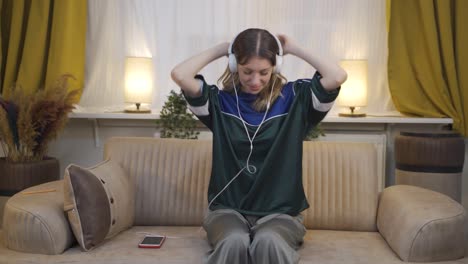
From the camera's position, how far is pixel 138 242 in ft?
6.61

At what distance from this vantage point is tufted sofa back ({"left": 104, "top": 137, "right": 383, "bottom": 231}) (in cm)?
225

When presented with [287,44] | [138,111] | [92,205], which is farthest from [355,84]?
[92,205]

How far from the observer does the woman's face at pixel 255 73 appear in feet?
5.99

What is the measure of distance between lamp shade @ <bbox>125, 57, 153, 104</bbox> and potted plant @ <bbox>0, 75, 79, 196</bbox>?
371 mm

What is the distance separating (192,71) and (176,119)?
0.98 metres

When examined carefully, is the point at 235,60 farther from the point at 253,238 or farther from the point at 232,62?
the point at 253,238

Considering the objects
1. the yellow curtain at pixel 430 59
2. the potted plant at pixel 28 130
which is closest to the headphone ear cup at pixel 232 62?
the potted plant at pixel 28 130

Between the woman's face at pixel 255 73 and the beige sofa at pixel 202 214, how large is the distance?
0.57m

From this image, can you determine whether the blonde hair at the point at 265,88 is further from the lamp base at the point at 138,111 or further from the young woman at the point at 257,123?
the lamp base at the point at 138,111

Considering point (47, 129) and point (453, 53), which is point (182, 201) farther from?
point (453, 53)

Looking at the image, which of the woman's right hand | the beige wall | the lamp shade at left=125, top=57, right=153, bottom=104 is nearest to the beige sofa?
the woman's right hand

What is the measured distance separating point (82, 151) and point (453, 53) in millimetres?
2305

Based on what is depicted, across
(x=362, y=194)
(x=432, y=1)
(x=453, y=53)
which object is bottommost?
(x=362, y=194)

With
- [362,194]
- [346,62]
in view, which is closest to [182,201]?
[362,194]
